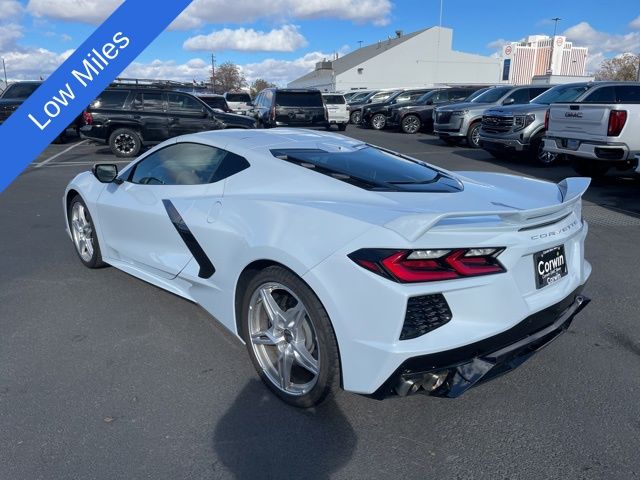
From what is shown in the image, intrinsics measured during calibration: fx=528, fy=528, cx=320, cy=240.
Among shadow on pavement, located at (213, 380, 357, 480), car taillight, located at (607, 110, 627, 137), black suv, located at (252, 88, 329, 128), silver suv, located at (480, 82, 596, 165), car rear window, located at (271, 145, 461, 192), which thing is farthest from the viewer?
black suv, located at (252, 88, 329, 128)

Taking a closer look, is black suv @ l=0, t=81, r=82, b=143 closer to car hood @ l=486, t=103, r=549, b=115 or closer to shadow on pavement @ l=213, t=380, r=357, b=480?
car hood @ l=486, t=103, r=549, b=115

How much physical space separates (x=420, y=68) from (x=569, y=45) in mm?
62263

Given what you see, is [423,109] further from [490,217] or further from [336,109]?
[490,217]

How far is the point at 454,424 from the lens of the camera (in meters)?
2.77

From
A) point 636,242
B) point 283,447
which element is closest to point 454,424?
point 283,447

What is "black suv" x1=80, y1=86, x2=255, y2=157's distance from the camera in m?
13.4

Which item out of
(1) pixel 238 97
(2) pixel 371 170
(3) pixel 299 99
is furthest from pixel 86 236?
(1) pixel 238 97

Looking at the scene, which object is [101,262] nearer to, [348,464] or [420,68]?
[348,464]

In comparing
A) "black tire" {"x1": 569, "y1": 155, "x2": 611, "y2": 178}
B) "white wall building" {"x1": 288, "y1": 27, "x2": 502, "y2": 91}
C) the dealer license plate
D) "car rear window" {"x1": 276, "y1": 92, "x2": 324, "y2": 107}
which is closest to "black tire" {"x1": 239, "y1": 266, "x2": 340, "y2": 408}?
the dealer license plate

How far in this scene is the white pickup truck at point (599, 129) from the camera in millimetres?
8383

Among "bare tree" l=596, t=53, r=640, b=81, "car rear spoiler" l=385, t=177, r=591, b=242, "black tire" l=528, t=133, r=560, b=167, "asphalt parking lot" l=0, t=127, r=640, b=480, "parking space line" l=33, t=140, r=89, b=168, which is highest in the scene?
"bare tree" l=596, t=53, r=640, b=81

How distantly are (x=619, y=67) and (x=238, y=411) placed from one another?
220ft

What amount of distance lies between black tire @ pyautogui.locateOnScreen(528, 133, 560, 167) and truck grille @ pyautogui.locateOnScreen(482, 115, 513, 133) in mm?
615

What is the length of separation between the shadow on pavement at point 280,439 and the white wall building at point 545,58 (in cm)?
8863
